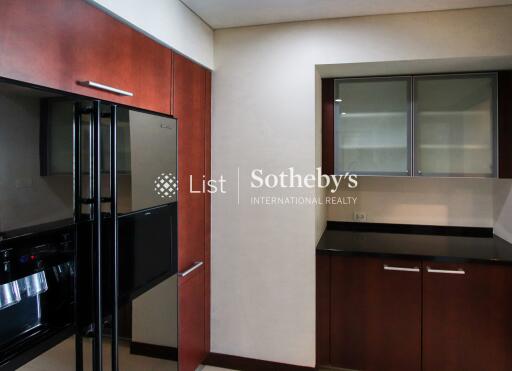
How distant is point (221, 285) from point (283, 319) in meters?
0.49

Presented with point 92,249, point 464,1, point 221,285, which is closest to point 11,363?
point 92,249

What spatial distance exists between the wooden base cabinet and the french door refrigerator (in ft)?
4.14

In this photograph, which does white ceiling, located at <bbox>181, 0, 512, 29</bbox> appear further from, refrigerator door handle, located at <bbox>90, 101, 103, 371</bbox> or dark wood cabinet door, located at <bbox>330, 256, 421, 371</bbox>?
dark wood cabinet door, located at <bbox>330, 256, 421, 371</bbox>

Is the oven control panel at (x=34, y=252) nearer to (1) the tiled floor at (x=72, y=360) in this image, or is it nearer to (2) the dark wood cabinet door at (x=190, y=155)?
(1) the tiled floor at (x=72, y=360)

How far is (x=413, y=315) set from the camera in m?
2.40

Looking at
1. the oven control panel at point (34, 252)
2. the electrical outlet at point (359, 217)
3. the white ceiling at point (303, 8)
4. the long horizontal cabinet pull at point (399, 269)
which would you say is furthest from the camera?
the electrical outlet at point (359, 217)

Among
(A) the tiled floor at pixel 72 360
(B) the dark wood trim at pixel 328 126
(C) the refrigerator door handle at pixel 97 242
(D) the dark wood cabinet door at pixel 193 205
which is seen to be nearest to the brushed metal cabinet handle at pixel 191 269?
(D) the dark wood cabinet door at pixel 193 205

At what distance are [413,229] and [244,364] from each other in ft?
5.50

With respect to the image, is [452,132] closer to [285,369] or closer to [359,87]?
[359,87]

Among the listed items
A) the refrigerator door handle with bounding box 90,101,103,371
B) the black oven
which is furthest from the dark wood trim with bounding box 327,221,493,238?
the black oven

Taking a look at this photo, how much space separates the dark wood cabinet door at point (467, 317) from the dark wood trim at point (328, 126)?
95 cm

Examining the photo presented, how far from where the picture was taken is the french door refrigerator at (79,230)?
102cm

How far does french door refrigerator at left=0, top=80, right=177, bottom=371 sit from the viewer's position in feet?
3.34

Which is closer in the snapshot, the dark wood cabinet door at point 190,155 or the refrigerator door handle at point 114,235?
the refrigerator door handle at point 114,235
